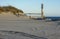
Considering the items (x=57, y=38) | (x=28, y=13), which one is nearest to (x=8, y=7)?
(x=28, y=13)

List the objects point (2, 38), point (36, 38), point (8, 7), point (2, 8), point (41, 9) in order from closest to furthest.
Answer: point (2, 38), point (36, 38), point (2, 8), point (8, 7), point (41, 9)

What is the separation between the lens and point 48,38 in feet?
23.7

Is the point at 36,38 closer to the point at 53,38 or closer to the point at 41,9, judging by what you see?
the point at 53,38

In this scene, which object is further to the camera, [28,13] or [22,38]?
[28,13]

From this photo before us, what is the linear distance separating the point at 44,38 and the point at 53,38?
316mm

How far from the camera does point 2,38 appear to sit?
263 inches

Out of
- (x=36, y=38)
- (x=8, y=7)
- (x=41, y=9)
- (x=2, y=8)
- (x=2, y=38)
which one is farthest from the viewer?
(x=41, y=9)

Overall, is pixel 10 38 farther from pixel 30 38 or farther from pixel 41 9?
pixel 41 9

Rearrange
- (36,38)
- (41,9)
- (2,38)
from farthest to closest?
(41,9)
(36,38)
(2,38)

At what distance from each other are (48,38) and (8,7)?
14609mm

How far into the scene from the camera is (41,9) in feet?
88.2

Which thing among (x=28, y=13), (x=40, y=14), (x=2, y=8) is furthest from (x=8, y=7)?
(x=40, y=14)

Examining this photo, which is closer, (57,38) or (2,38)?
(2,38)

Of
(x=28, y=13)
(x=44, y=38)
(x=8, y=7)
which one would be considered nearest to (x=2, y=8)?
(x=8, y=7)
